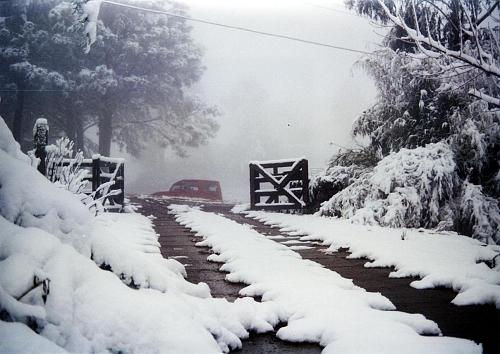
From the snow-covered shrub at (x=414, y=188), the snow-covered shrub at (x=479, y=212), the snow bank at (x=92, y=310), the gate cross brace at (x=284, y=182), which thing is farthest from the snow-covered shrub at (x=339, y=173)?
the snow bank at (x=92, y=310)

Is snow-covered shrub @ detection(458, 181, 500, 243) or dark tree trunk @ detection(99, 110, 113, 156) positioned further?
dark tree trunk @ detection(99, 110, 113, 156)

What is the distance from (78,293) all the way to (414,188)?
199 inches

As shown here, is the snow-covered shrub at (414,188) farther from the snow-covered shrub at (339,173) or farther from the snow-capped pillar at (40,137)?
the snow-capped pillar at (40,137)

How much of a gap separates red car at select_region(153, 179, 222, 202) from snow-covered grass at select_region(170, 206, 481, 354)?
→ 14.3 m

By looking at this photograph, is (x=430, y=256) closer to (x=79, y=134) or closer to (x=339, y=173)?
(x=339, y=173)

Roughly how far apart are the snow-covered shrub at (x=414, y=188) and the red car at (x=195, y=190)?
11.9 meters

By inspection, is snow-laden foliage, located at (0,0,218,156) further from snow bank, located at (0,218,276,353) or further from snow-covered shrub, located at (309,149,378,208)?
snow bank, located at (0,218,276,353)

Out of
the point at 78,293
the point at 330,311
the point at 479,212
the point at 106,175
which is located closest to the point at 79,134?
the point at 106,175

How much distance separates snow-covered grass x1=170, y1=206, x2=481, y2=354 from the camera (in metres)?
1.38

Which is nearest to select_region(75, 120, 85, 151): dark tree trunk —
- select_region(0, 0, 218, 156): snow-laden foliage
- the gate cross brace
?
select_region(0, 0, 218, 156): snow-laden foliage

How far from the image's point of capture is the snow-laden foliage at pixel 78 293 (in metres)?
1.09

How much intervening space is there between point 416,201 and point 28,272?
5.14 m

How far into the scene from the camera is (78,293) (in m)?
1.24

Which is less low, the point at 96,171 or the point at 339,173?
the point at 339,173
